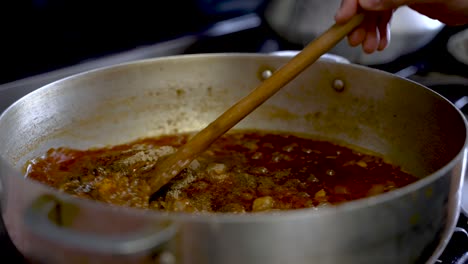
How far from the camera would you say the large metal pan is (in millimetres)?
504

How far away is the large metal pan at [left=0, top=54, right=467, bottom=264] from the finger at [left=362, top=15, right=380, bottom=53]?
7 centimetres

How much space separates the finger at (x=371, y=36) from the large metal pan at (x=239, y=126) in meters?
0.07

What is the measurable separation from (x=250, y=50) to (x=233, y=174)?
567 millimetres

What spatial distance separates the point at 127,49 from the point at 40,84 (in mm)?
237

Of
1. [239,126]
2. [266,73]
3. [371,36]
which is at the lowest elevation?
[239,126]

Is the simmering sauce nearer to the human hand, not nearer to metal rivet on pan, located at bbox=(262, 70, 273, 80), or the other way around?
metal rivet on pan, located at bbox=(262, 70, 273, 80)

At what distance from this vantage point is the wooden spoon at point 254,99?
82 centimetres

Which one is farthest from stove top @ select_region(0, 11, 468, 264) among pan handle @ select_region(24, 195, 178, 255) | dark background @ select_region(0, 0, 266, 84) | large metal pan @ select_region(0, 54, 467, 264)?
pan handle @ select_region(24, 195, 178, 255)

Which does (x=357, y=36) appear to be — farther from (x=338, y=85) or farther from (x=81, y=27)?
(x=81, y=27)

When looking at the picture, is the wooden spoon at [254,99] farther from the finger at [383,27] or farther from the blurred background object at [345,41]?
the blurred background object at [345,41]

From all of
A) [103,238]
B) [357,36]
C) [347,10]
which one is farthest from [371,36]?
[103,238]

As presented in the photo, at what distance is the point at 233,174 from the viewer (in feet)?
3.10

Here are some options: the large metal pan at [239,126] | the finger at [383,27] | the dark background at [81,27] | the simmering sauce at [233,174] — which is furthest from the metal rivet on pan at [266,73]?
the dark background at [81,27]

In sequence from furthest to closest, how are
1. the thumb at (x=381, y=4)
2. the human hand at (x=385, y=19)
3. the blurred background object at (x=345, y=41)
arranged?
the blurred background object at (x=345, y=41), the human hand at (x=385, y=19), the thumb at (x=381, y=4)
